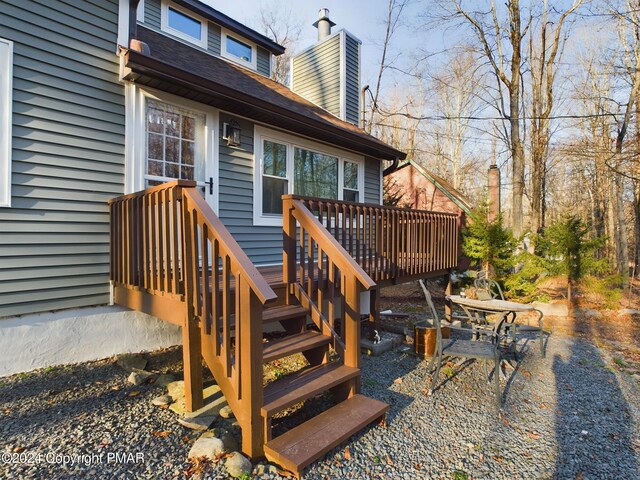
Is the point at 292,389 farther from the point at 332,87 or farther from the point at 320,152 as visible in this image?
the point at 332,87

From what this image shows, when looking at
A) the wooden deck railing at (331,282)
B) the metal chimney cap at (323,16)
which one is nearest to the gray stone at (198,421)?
the wooden deck railing at (331,282)

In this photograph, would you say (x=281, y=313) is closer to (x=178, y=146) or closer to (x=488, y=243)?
(x=178, y=146)

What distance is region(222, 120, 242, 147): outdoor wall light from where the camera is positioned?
16.5 feet

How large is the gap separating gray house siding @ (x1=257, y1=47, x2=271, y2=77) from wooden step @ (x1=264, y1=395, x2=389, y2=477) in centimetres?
768

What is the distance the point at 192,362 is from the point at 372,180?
5.99 m

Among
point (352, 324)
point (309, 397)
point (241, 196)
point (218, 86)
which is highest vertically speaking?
point (218, 86)

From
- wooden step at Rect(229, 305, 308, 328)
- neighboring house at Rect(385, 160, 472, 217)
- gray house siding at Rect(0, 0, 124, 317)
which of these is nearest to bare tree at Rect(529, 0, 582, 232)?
neighboring house at Rect(385, 160, 472, 217)

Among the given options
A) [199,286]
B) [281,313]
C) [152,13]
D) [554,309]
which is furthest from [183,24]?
[554,309]

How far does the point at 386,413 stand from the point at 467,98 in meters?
21.2

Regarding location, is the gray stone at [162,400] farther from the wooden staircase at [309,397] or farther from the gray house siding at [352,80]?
the gray house siding at [352,80]

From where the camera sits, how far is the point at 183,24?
7.03 m

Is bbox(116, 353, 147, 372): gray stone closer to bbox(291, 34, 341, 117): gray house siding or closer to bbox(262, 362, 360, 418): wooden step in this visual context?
bbox(262, 362, 360, 418): wooden step

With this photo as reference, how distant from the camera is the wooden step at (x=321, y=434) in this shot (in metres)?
2.15

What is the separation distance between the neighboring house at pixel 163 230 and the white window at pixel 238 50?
1.99 metres
